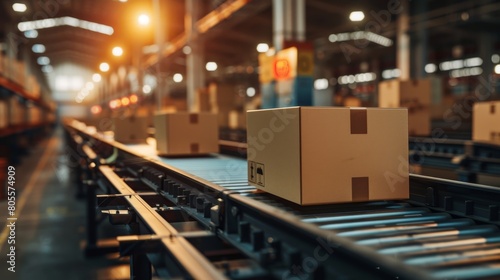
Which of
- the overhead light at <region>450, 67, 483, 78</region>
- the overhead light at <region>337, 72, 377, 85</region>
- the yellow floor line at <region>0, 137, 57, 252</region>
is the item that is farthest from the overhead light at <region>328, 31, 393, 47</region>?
the yellow floor line at <region>0, 137, 57, 252</region>

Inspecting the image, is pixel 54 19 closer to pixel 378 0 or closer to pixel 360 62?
pixel 378 0

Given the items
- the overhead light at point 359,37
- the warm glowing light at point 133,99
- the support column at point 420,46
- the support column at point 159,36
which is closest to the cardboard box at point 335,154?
the support column at point 159,36

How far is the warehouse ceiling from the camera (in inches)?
675

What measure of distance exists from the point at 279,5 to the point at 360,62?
22042 millimetres

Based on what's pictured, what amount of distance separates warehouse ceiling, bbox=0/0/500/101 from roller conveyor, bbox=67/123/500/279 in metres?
8.82

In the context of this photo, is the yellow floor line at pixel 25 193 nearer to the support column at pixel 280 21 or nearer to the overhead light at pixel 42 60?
the support column at pixel 280 21

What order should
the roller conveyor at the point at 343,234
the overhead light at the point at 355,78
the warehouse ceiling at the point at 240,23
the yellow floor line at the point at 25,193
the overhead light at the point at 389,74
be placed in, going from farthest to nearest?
the overhead light at the point at 355,78 → the overhead light at the point at 389,74 → the warehouse ceiling at the point at 240,23 → the yellow floor line at the point at 25,193 → the roller conveyor at the point at 343,234

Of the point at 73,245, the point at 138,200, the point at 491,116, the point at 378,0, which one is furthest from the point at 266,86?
the point at 378,0

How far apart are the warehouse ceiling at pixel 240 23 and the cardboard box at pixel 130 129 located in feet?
12.0

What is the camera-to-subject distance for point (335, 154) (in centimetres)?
244

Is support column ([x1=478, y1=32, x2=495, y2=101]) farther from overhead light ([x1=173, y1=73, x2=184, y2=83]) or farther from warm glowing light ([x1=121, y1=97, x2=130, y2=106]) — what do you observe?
overhead light ([x1=173, y1=73, x2=184, y2=83])

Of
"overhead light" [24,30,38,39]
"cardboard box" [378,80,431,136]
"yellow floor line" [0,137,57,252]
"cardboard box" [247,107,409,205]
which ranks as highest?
"overhead light" [24,30,38,39]

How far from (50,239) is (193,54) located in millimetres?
10212

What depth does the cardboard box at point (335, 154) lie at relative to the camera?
237cm
